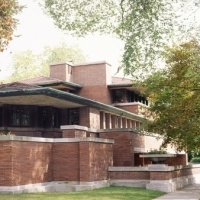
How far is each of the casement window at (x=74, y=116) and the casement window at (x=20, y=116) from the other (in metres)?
3.06

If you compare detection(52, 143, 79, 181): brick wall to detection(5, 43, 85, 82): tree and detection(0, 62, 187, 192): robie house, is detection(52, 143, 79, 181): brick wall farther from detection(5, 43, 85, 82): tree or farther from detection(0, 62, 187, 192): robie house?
detection(5, 43, 85, 82): tree

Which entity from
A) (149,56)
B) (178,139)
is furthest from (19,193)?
(178,139)

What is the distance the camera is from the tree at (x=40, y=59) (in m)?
69.9

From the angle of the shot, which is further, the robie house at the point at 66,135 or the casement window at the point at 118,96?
the casement window at the point at 118,96

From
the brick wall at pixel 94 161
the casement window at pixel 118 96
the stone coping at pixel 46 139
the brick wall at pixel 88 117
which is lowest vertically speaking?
the brick wall at pixel 94 161

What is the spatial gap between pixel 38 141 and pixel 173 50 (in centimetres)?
936

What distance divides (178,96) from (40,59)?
178ft

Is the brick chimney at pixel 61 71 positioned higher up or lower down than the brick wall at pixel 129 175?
higher up

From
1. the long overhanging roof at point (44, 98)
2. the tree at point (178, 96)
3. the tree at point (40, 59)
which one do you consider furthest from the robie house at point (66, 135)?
the tree at point (40, 59)

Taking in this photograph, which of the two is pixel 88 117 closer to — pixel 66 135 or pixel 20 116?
pixel 66 135

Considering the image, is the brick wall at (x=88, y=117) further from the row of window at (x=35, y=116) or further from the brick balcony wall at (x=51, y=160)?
the brick balcony wall at (x=51, y=160)

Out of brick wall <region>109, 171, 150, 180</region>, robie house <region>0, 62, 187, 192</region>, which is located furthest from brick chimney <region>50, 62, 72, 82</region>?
brick wall <region>109, 171, 150, 180</region>

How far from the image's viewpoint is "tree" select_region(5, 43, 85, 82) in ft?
229

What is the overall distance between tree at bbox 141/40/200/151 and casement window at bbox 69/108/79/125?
5256mm
